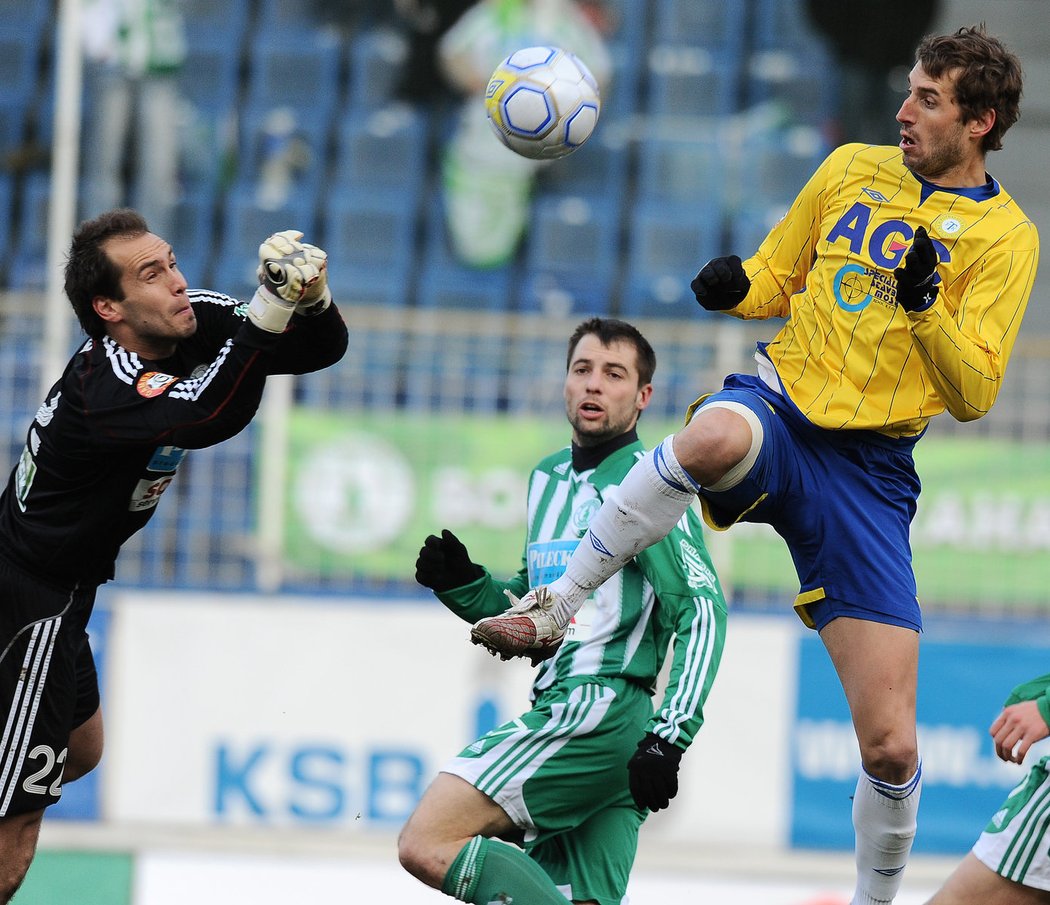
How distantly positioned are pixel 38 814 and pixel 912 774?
2.53 m

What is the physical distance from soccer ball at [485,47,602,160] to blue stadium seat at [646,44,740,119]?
7034 mm

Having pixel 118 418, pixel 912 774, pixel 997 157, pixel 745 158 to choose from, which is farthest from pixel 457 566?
pixel 997 157

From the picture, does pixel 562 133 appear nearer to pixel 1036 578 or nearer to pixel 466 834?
pixel 466 834

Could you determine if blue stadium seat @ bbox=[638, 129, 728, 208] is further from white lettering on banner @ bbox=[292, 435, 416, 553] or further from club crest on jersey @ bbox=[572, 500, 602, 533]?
club crest on jersey @ bbox=[572, 500, 602, 533]

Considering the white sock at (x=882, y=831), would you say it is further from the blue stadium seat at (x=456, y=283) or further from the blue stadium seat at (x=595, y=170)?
the blue stadium seat at (x=595, y=170)

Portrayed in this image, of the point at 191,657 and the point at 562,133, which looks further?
the point at 191,657

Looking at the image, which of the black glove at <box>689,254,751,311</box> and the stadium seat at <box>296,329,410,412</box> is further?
the stadium seat at <box>296,329,410,412</box>

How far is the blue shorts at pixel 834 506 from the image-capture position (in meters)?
4.40

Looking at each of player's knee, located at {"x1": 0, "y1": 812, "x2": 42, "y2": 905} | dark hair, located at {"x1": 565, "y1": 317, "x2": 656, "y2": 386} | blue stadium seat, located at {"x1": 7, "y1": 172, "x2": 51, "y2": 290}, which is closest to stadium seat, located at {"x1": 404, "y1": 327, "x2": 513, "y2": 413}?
blue stadium seat, located at {"x1": 7, "y1": 172, "x2": 51, "y2": 290}

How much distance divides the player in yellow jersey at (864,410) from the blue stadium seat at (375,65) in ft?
26.0

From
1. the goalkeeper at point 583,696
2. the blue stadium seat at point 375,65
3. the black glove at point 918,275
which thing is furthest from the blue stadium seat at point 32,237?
the black glove at point 918,275

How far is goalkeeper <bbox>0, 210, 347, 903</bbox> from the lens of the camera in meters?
4.59

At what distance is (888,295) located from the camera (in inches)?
173

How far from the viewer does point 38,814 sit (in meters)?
4.83
